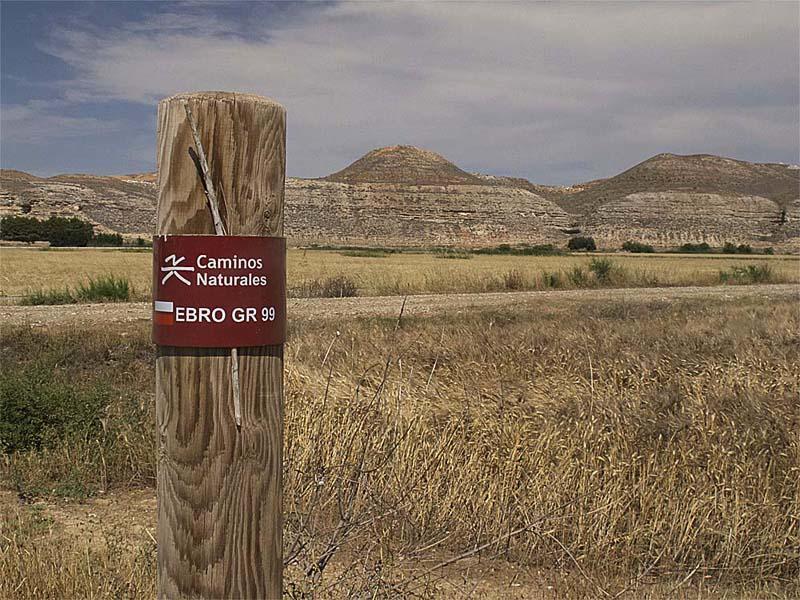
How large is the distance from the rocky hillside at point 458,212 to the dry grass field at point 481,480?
329 feet

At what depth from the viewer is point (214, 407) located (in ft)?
6.35

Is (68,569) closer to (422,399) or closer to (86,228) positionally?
(422,399)

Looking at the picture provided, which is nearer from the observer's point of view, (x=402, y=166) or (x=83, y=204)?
(x=83, y=204)

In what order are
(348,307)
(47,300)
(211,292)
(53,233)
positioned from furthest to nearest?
(53,233)
(47,300)
(348,307)
(211,292)

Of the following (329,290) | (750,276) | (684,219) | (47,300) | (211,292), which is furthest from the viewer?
(684,219)

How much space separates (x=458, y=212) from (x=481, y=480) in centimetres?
12041

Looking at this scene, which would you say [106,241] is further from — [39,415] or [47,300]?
[39,415]

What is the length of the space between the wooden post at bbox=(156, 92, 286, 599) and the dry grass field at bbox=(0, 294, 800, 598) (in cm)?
133

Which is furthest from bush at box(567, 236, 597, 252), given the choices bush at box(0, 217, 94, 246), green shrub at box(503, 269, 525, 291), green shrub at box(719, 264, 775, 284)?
green shrub at box(503, 269, 525, 291)

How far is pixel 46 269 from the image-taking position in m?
35.8

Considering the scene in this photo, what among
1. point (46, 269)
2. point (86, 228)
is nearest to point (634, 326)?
point (46, 269)

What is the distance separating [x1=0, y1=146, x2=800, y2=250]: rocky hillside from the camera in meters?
110

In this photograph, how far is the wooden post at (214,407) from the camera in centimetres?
194

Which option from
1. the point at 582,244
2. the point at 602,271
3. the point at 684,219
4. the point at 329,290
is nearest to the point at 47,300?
the point at 329,290
